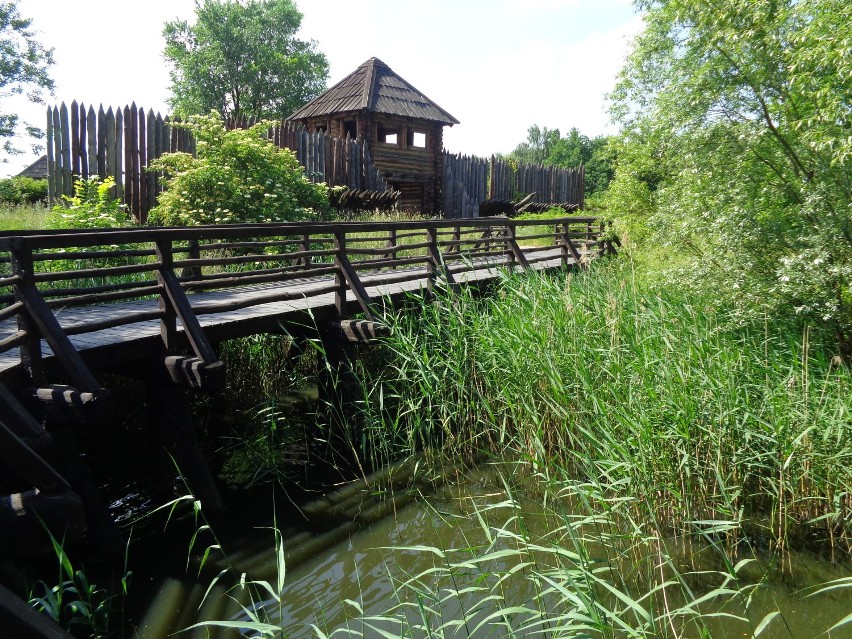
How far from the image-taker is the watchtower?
74.0 ft

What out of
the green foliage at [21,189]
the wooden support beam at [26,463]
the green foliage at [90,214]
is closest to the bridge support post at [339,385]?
the wooden support beam at [26,463]

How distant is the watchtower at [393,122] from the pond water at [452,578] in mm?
17892

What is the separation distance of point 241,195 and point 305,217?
1.36 m

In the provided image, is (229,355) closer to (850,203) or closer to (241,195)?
(241,195)

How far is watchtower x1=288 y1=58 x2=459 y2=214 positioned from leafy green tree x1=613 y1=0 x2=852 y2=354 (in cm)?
1512

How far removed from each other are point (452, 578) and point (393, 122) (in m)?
21.3

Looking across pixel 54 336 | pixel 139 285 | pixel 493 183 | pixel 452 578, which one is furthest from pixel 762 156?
pixel 493 183

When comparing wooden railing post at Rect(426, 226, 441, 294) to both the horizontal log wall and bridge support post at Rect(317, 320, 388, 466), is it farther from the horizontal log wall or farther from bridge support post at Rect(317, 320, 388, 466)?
the horizontal log wall

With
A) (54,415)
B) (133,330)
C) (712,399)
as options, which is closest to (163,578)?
(54,415)

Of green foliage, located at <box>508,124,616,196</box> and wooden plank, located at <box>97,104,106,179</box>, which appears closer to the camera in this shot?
wooden plank, located at <box>97,104,106,179</box>

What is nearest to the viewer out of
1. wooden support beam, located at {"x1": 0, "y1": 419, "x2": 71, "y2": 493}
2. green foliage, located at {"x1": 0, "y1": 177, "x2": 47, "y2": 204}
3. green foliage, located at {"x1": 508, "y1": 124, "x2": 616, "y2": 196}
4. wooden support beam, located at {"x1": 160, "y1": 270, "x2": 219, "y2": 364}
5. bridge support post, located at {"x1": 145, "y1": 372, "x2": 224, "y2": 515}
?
wooden support beam, located at {"x1": 0, "y1": 419, "x2": 71, "y2": 493}

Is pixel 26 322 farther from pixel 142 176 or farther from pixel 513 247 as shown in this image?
pixel 142 176

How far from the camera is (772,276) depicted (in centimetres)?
703

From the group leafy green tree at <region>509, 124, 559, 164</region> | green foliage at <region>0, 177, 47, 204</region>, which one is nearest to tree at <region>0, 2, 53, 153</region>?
green foliage at <region>0, 177, 47, 204</region>
